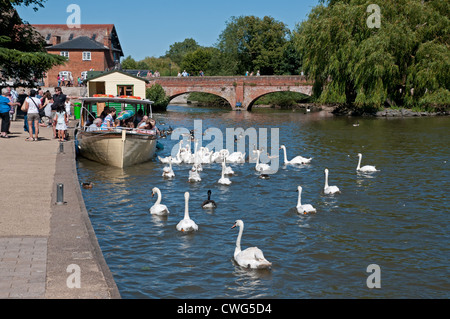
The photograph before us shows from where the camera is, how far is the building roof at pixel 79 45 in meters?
70.6

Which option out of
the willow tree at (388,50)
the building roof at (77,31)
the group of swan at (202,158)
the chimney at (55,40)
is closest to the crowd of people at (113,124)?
the group of swan at (202,158)

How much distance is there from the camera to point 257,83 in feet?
209

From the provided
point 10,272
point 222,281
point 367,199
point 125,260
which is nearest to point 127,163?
point 367,199

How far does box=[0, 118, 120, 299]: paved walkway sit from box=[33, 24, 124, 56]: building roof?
64172mm

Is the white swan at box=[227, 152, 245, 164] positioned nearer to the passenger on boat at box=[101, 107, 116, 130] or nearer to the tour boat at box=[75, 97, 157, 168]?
the tour boat at box=[75, 97, 157, 168]

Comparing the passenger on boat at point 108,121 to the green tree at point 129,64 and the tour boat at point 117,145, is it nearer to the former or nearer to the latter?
the tour boat at point 117,145

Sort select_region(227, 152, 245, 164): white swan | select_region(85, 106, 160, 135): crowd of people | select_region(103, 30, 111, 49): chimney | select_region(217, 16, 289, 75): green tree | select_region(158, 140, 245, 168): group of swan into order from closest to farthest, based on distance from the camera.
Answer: select_region(85, 106, 160, 135): crowd of people → select_region(158, 140, 245, 168): group of swan → select_region(227, 152, 245, 164): white swan → select_region(103, 30, 111, 49): chimney → select_region(217, 16, 289, 75): green tree

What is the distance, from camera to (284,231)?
1278cm

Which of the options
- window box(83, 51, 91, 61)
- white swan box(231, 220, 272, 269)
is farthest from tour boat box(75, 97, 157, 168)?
window box(83, 51, 91, 61)

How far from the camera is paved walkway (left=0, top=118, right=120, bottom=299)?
7.19 meters

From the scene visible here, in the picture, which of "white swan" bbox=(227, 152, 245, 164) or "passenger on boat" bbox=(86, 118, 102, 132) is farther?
"white swan" bbox=(227, 152, 245, 164)
